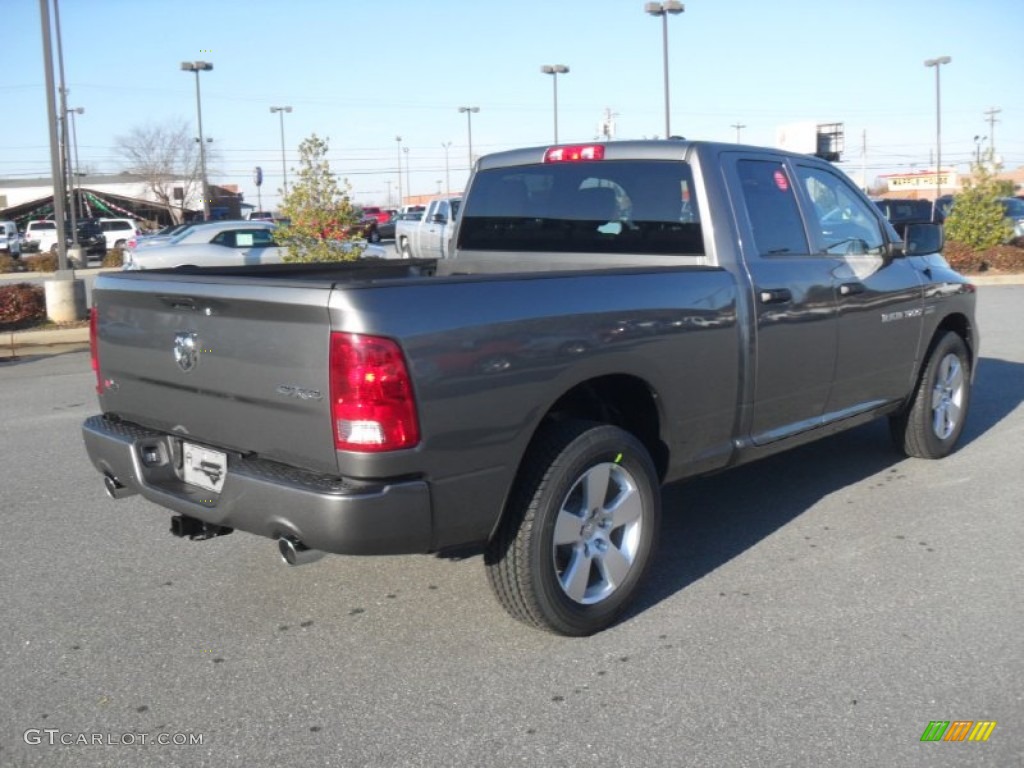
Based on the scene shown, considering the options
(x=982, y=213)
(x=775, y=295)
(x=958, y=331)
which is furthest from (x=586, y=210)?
(x=982, y=213)

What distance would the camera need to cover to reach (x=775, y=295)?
15.3ft

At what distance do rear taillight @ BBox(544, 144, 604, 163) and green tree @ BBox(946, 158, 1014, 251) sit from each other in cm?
1999

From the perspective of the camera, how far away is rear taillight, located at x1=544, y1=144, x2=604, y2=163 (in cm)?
507

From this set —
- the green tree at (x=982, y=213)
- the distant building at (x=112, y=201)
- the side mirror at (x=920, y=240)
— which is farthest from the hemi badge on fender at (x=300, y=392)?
the distant building at (x=112, y=201)

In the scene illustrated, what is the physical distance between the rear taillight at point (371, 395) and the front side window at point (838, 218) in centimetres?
282

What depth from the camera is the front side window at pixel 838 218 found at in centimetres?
526

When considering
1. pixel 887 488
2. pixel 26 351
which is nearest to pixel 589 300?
pixel 887 488

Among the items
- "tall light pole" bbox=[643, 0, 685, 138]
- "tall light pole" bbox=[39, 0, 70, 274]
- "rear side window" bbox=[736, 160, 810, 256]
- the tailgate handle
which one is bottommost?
the tailgate handle

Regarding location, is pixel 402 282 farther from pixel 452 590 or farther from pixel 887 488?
pixel 887 488

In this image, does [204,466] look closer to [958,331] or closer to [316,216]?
[958,331]

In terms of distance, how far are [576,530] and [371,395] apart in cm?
105

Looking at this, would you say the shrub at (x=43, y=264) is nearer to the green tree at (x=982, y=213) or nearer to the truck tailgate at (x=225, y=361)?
the green tree at (x=982, y=213)

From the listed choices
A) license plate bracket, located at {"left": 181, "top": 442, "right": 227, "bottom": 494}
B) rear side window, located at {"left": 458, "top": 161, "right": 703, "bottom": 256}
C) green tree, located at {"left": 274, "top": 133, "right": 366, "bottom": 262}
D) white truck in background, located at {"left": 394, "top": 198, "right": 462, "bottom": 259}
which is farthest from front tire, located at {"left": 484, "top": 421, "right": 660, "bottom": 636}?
white truck in background, located at {"left": 394, "top": 198, "right": 462, "bottom": 259}

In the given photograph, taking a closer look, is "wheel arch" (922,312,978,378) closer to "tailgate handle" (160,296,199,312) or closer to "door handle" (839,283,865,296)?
"door handle" (839,283,865,296)
